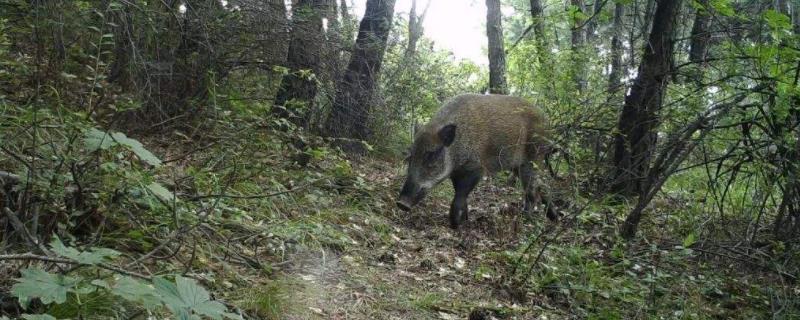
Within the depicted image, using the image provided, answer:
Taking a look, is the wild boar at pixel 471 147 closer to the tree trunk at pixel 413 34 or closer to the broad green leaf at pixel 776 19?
the tree trunk at pixel 413 34

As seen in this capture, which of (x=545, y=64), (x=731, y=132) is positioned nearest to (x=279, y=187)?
(x=731, y=132)

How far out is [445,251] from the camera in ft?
19.7

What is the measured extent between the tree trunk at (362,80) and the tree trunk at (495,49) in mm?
3845

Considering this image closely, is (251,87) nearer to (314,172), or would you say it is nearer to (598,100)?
(314,172)

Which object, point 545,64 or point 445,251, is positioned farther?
point 545,64

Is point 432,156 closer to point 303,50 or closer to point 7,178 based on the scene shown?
point 303,50

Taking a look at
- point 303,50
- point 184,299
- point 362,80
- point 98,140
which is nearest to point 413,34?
point 362,80

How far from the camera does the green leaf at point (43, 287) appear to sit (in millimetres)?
2143

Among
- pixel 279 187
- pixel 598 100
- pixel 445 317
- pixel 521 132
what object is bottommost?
pixel 445 317

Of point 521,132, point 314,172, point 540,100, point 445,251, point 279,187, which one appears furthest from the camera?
point 540,100

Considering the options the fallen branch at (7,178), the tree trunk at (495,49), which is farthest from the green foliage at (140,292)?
the tree trunk at (495,49)

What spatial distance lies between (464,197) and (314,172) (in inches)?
62.5

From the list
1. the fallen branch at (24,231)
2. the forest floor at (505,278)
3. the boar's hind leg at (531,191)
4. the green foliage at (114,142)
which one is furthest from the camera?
the boar's hind leg at (531,191)

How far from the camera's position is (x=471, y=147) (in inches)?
301
